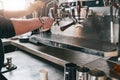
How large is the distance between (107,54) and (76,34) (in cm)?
80

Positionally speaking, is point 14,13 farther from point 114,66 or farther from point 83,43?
point 114,66

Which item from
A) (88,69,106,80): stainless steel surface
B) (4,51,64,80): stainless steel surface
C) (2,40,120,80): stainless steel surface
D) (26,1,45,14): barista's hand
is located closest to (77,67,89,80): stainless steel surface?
(88,69,106,80): stainless steel surface

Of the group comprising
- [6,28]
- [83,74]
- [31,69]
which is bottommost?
[31,69]

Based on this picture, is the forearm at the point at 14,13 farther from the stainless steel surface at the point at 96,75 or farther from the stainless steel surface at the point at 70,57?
the stainless steel surface at the point at 96,75

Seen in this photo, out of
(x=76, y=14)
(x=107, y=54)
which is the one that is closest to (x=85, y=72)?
(x=107, y=54)

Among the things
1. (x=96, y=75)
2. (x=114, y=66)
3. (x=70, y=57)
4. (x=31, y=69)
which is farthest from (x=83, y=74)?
(x=31, y=69)

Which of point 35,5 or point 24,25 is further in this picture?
point 35,5

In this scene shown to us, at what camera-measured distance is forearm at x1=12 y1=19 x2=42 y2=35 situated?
4.08 feet

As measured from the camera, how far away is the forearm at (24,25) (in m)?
1.24

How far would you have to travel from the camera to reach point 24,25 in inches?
51.3

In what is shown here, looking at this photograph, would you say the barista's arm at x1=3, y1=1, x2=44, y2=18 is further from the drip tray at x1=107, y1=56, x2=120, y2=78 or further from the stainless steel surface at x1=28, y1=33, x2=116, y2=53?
the drip tray at x1=107, y1=56, x2=120, y2=78

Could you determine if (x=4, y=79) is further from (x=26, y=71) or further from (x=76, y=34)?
(x=76, y=34)

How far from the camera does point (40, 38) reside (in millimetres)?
1979

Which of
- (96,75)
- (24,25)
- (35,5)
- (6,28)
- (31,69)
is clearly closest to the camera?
(96,75)
